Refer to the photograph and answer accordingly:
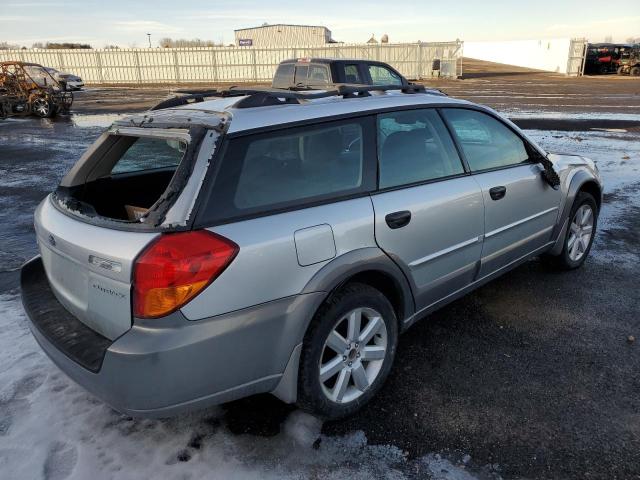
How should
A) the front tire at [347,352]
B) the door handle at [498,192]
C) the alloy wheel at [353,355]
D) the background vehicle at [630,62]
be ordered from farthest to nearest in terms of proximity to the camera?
the background vehicle at [630,62] < the door handle at [498,192] < the alloy wheel at [353,355] < the front tire at [347,352]

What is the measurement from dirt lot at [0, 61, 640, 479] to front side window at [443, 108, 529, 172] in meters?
1.12

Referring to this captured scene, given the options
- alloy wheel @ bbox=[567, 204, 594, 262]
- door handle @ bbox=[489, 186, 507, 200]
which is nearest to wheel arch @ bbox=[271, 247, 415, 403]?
door handle @ bbox=[489, 186, 507, 200]

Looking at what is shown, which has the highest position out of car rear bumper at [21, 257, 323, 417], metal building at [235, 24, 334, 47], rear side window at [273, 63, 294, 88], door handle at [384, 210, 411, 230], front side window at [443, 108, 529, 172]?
metal building at [235, 24, 334, 47]

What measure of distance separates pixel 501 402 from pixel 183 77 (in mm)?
37347

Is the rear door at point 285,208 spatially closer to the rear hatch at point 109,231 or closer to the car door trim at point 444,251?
the rear hatch at point 109,231

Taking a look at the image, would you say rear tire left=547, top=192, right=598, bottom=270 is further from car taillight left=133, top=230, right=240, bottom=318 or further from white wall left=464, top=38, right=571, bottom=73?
white wall left=464, top=38, right=571, bottom=73

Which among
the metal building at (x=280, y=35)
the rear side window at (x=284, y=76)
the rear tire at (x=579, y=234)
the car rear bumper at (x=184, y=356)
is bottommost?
the rear tire at (x=579, y=234)

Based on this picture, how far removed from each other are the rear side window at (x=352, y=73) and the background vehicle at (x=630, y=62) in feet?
106

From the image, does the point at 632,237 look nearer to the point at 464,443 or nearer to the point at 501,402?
the point at 501,402

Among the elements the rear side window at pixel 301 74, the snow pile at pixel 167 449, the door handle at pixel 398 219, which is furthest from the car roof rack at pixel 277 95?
the rear side window at pixel 301 74

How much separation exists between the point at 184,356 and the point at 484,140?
2.67 meters

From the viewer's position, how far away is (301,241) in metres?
2.27

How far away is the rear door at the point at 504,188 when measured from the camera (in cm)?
336

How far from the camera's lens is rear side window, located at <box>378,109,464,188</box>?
9.33 feet
